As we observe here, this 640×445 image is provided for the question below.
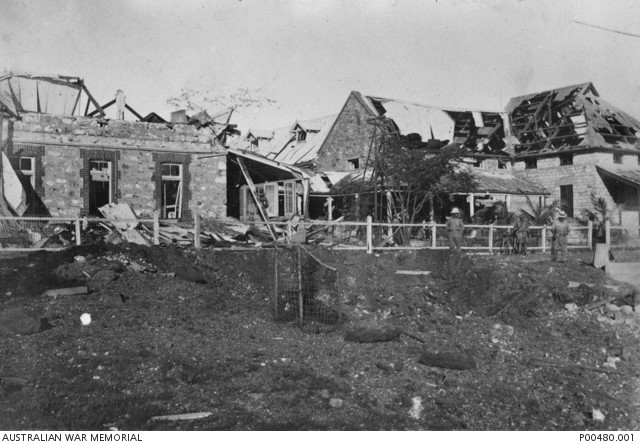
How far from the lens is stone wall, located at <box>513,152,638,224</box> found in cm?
2898

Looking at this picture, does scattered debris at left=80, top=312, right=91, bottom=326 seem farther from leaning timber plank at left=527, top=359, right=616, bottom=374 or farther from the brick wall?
the brick wall

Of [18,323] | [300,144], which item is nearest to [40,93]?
[18,323]

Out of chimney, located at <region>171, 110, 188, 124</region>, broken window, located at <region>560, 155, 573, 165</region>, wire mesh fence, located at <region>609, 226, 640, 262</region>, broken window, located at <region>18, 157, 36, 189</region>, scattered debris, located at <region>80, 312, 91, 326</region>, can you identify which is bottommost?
scattered debris, located at <region>80, 312, 91, 326</region>

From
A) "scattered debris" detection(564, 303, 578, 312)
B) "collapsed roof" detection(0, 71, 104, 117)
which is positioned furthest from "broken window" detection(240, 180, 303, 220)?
"scattered debris" detection(564, 303, 578, 312)

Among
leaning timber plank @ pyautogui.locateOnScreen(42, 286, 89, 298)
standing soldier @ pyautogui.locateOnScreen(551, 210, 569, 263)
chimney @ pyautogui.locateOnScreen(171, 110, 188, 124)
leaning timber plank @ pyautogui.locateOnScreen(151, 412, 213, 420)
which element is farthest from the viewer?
chimney @ pyautogui.locateOnScreen(171, 110, 188, 124)

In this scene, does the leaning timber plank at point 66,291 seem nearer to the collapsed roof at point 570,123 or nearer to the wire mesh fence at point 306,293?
the wire mesh fence at point 306,293

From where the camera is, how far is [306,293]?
1160 cm

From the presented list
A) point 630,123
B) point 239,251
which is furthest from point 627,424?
point 630,123

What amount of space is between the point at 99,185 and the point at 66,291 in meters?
8.64

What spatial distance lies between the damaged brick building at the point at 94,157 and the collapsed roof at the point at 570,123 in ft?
64.8

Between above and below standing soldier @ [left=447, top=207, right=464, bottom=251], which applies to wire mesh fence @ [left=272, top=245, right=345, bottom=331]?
below

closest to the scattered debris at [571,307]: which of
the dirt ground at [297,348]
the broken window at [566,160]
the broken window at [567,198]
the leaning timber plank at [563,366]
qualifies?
the dirt ground at [297,348]

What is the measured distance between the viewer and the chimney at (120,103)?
19281 millimetres

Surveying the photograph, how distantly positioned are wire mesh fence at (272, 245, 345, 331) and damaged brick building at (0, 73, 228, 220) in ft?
18.2
